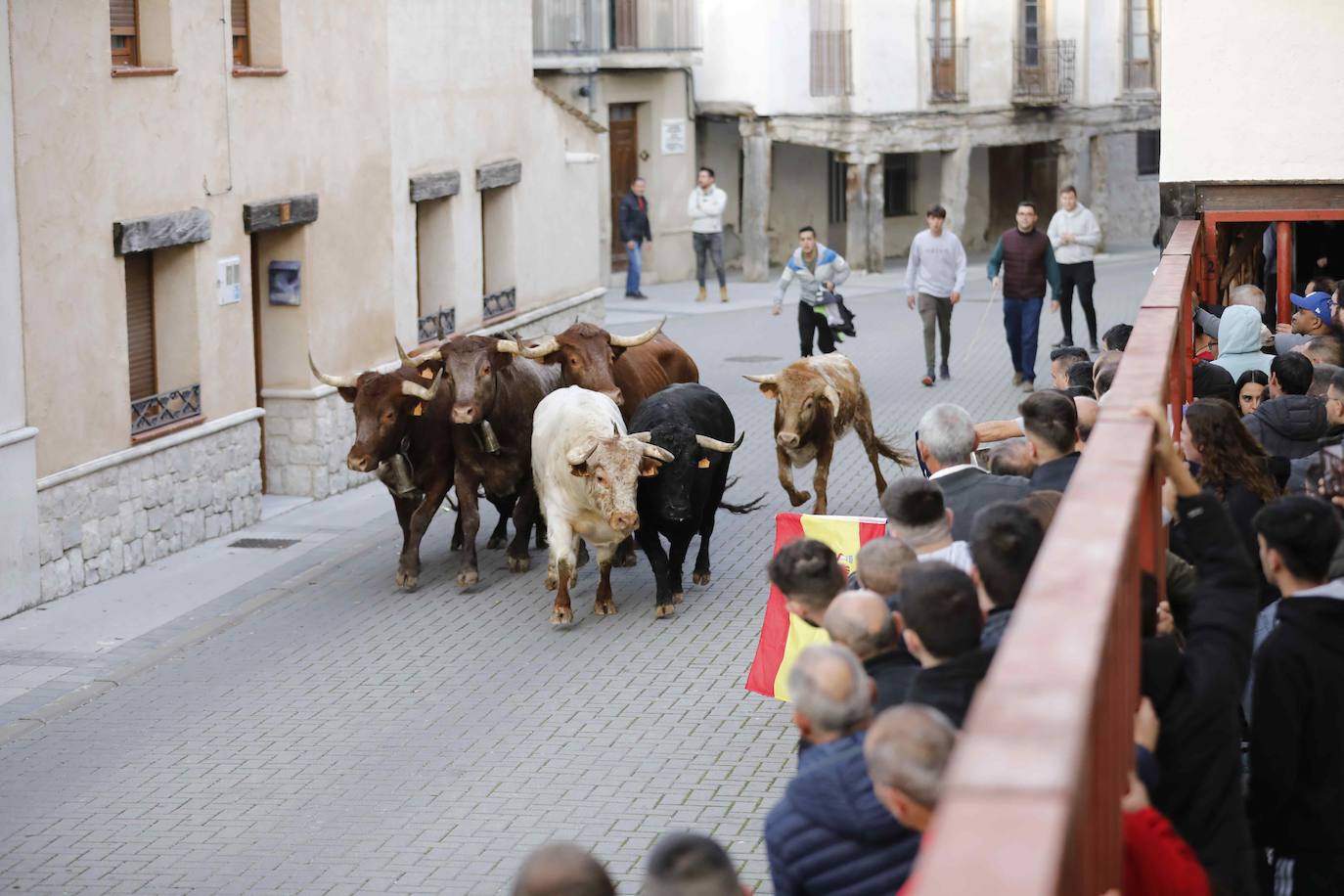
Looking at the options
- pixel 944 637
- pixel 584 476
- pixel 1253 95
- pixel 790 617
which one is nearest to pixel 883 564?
pixel 944 637

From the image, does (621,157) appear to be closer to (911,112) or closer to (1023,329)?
(911,112)

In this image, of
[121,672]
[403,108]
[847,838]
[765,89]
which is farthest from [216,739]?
[765,89]

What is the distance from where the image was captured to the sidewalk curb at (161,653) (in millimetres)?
10781

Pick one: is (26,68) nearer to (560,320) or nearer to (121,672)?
(121,672)

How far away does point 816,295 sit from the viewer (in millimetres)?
19875

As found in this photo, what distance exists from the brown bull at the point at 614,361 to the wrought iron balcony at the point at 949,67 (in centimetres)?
2056

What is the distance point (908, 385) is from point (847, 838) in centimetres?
1722

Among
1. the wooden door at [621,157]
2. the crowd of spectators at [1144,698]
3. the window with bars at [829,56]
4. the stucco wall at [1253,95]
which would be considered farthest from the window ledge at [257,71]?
the window with bars at [829,56]

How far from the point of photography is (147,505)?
569 inches

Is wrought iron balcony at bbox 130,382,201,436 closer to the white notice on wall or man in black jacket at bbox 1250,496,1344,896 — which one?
man in black jacket at bbox 1250,496,1344,896

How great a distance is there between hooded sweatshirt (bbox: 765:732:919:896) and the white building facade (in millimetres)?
29466

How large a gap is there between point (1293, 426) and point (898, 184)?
2926 cm

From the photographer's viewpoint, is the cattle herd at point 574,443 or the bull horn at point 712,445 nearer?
the cattle herd at point 574,443

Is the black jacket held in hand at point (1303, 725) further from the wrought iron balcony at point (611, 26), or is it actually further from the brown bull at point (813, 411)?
the wrought iron balcony at point (611, 26)
